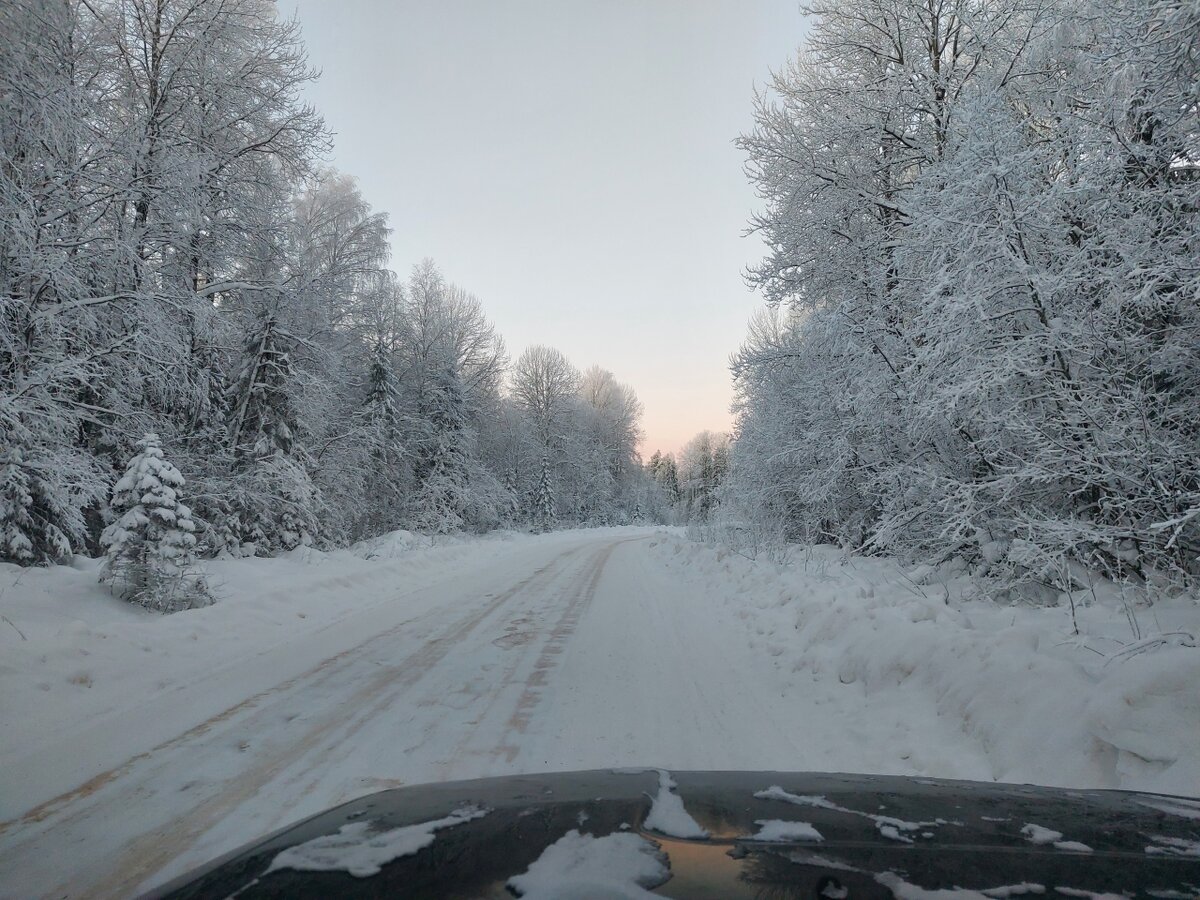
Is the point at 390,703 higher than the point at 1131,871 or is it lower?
lower

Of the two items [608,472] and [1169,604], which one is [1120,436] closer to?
[1169,604]

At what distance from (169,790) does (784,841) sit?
3.23 meters

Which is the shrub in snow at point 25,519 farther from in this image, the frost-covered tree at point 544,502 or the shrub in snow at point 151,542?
the frost-covered tree at point 544,502

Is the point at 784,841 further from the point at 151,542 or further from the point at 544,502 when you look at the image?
the point at 544,502

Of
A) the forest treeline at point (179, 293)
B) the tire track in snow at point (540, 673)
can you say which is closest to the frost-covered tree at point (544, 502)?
the forest treeline at point (179, 293)

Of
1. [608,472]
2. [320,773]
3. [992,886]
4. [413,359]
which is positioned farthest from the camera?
[608,472]

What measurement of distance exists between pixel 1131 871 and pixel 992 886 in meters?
0.40

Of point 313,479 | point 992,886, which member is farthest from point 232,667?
point 313,479

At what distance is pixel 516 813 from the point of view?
1771 millimetres

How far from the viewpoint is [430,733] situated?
3818 mm

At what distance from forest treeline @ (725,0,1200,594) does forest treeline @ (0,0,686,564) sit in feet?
30.5

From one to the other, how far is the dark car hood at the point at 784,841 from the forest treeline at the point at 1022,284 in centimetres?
249

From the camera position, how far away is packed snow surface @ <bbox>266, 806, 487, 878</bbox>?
55.6 inches

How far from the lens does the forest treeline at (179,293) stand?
23.6 ft
